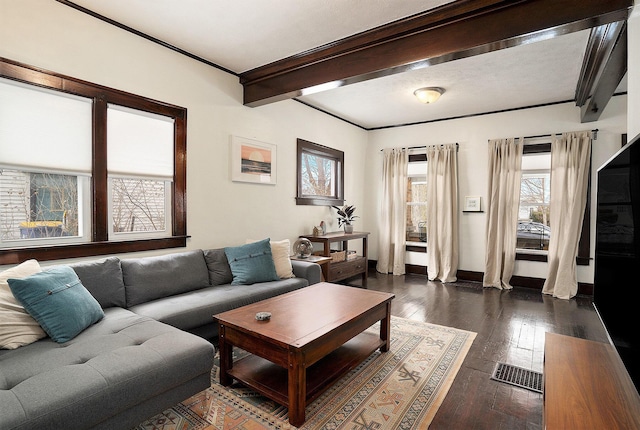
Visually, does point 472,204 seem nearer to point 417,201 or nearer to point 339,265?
point 417,201

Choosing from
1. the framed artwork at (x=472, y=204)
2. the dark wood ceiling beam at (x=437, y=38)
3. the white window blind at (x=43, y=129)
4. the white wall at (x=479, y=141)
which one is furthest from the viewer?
the framed artwork at (x=472, y=204)

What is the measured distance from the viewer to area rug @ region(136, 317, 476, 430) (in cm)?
188

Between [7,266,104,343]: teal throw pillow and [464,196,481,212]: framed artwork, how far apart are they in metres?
5.22

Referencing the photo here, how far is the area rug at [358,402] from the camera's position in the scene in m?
1.88

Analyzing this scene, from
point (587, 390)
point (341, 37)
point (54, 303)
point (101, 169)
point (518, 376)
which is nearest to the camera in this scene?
point (587, 390)

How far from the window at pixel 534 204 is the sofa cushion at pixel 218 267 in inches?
172

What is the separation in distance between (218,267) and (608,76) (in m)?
4.15

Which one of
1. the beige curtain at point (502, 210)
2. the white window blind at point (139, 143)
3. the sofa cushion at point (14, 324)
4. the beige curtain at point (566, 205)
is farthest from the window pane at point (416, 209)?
the sofa cushion at point (14, 324)

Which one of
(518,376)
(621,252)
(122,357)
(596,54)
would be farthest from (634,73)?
(122,357)

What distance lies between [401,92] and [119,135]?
334 cm

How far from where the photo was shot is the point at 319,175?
5410mm

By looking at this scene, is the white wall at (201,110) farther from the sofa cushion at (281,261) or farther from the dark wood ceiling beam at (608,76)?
the dark wood ceiling beam at (608,76)

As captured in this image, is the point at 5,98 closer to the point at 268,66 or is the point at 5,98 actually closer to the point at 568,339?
the point at 268,66

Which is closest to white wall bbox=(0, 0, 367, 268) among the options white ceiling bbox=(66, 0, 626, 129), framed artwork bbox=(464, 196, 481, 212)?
white ceiling bbox=(66, 0, 626, 129)
